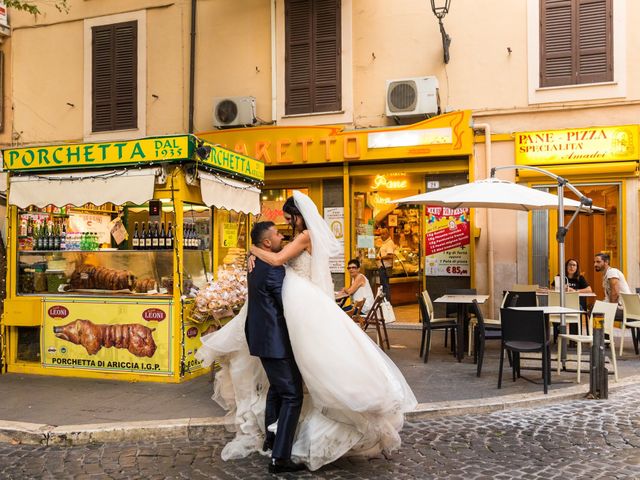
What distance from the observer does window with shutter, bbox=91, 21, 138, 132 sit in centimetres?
1438

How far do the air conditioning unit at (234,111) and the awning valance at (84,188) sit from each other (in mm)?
5902

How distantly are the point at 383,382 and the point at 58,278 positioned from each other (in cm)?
533

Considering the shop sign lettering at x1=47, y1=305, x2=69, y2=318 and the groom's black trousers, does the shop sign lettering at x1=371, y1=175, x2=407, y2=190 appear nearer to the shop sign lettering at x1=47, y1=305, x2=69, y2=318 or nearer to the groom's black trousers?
the shop sign lettering at x1=47, y1=305, x2=69, y2=318

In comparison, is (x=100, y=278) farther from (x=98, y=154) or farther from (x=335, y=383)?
(x=335, y=383)

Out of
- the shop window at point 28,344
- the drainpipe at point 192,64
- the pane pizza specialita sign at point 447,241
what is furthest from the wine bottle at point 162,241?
the drainpipe at point 192,64

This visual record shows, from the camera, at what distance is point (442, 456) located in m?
4.93

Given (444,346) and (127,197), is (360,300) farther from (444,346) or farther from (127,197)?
(127,197)

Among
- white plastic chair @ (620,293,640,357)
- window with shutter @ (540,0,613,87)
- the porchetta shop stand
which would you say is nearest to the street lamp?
window with shutter @ (540,0,613,87)

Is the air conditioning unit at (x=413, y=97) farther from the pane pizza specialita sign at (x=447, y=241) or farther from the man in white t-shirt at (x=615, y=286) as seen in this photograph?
the man in white t-shirt at (x=615, y=286)

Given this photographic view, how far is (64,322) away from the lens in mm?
7785

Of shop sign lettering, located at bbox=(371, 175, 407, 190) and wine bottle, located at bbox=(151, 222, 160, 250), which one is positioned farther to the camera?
shop sign lettering, located at bbox=(371, 175, 407, 190)

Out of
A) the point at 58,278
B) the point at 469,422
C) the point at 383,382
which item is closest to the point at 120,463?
the point at 383,382

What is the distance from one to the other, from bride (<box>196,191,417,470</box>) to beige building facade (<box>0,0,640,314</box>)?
775 cm

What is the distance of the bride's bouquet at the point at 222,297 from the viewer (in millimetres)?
7242
